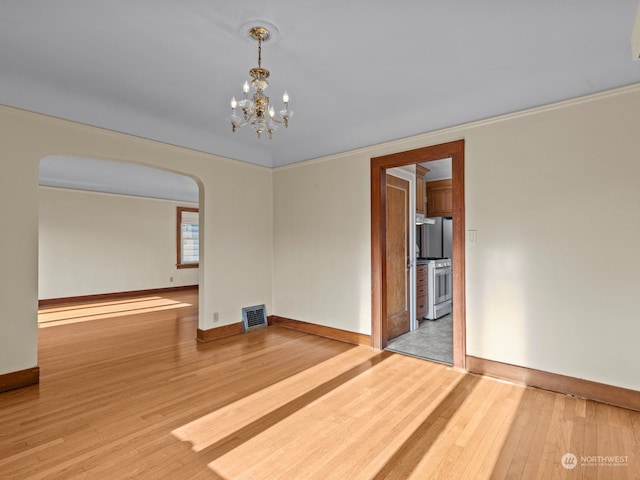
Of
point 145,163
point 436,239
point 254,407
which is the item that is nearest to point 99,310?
point 145,163

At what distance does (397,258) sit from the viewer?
14.5ft

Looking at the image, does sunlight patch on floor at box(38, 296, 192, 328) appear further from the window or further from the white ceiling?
the white ceiling

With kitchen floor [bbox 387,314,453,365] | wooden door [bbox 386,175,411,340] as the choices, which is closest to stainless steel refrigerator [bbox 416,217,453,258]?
kitchen floor [bbox 387,314,453,365]

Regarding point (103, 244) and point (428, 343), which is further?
point (103, 244)

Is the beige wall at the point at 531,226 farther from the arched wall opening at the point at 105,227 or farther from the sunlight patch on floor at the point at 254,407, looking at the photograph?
the arched wall opening at the point at 105,227

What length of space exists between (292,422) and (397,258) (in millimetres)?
2649

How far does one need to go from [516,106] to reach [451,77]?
68 centimetres

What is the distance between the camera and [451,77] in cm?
279

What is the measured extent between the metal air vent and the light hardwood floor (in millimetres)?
989

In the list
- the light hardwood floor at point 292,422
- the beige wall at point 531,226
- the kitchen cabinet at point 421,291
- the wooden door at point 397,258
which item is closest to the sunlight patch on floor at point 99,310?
the light hardwood floor at point 292,422

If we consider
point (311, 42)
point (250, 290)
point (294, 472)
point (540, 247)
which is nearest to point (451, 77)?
point (311, 42)

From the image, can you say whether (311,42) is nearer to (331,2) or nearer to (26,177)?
(331,2)

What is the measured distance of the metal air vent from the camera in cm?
468

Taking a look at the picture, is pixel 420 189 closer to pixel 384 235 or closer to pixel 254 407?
pixel 384 235
